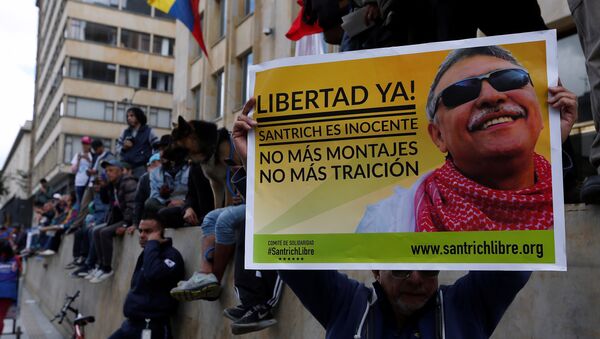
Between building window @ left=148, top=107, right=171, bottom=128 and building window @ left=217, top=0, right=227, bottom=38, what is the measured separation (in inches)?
944

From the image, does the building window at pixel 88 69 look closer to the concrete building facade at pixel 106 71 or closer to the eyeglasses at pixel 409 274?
the concrete building facade at pixel 106 71

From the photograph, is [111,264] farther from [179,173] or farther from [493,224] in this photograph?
[493,224]

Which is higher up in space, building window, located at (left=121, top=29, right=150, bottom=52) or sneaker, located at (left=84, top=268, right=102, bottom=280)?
building window, located at (left=121, top=29, right=150, bottom=52)

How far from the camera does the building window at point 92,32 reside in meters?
49.2

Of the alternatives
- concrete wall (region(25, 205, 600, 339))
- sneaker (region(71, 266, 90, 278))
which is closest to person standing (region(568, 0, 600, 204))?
concrete wall (region(25, 205, 600, 339))

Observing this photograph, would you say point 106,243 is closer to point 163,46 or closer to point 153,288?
point 153,288

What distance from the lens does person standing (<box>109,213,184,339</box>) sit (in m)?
6.71

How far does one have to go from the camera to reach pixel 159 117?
Answer: 5056 centimetres

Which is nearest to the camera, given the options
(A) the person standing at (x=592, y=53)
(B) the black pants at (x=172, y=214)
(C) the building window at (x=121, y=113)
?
(A) the person standing at (x=592, y=53)

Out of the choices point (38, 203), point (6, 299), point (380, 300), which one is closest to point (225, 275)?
point (380, 300)

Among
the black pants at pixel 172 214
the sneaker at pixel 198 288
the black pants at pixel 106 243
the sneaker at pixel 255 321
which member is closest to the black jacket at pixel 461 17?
the sneaker at pixel 255 321

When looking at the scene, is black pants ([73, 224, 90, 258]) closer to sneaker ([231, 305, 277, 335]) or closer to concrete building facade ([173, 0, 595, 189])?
concrete building facade ([173, 0, 595, 189])

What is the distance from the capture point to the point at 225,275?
5.93 meters

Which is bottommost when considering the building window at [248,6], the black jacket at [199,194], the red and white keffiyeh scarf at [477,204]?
the red and white keffiyeh scarf at [477,204]
